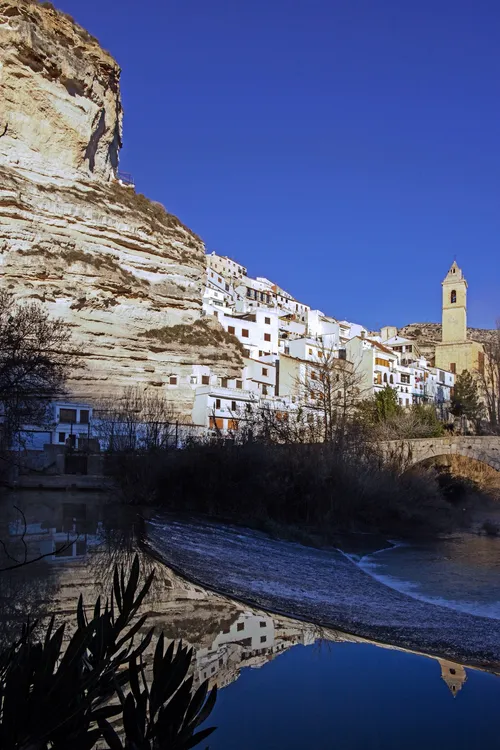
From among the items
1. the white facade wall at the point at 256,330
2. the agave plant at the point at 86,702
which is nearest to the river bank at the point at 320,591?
the agave plant at the point at 86,702

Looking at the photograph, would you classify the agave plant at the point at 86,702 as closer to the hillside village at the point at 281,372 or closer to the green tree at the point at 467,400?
the hillside village at the point at 281,372

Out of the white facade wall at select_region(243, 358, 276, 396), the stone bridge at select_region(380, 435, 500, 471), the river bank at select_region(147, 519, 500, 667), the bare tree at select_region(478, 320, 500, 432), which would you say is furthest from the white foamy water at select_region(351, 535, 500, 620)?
the bare tree at select_region(478, 320, 500, 432)

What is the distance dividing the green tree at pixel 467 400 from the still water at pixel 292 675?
57701mm

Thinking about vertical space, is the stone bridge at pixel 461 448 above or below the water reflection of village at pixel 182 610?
above

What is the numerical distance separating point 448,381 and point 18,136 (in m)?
53.3

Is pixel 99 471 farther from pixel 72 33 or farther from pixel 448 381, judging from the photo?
pixel 448 381

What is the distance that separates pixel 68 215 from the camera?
2188 inches

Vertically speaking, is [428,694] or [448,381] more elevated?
[448,381]

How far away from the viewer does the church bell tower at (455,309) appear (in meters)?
88.6

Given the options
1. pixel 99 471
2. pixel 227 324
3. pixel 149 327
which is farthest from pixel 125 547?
pixel 227 324

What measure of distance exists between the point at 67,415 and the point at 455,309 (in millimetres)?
58497

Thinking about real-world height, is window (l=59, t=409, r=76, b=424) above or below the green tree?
below

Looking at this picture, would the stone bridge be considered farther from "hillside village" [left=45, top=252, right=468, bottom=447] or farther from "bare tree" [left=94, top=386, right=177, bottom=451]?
"bare tree" [left=94, top=386, right=177, bottom=451]

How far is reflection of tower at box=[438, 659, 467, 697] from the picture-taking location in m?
7.76
